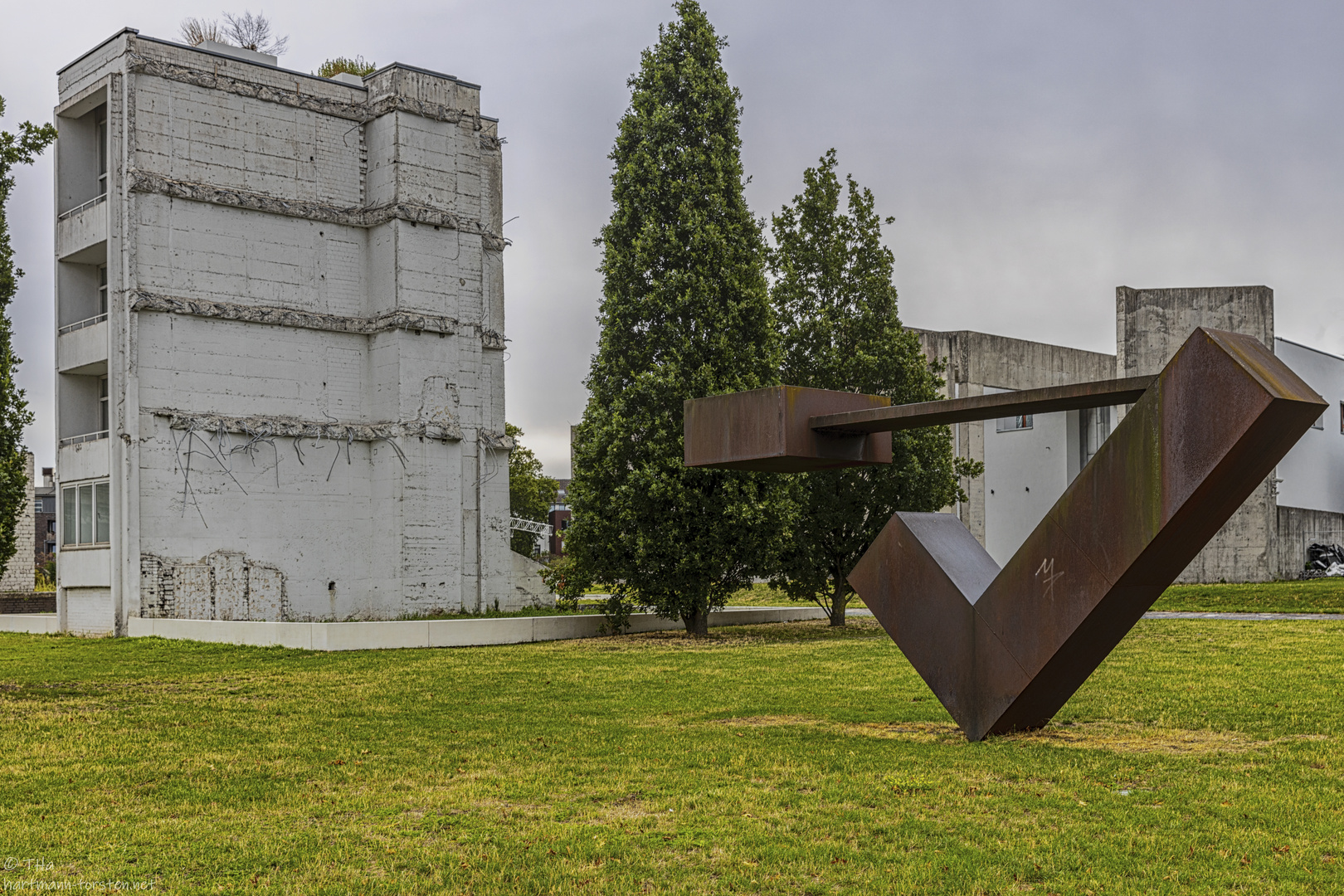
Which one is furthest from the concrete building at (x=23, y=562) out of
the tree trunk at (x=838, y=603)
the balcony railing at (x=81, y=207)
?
the tree trunk at (x=838, y=603)

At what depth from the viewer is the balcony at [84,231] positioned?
87.7 feet

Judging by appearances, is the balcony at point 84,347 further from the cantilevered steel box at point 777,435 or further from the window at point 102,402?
the cantilevered steel box at point 777,435

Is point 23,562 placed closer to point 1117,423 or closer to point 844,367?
point 844,367

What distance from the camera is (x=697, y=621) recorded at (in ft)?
77.7

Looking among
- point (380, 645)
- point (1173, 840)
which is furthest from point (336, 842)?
point (380, 645)

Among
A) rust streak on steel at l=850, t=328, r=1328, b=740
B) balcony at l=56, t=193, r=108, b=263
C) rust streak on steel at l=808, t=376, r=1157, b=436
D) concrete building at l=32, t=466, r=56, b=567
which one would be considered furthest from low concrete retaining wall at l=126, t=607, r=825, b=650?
concrete building at l=32, t=466, r=56, b=567

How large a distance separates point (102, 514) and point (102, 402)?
379 cm

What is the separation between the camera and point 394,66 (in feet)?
96.7

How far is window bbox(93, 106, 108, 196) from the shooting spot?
28.7m

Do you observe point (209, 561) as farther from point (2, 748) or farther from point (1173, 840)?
point (1173, 840)

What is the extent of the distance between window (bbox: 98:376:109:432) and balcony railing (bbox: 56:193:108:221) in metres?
3.85

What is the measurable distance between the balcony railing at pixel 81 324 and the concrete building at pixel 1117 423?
82.7ft

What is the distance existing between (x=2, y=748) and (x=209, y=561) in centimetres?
1747

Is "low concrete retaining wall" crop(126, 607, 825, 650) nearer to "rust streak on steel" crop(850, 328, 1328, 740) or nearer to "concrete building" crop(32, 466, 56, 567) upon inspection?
"rust streak on steel" crop(850, 328, 1328, 740)
